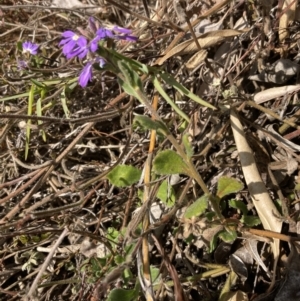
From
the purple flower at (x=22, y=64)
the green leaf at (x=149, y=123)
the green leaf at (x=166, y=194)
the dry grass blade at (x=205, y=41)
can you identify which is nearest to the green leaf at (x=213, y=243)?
the green leaf at (x=166, y=194)

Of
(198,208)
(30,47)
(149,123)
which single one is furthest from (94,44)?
(30,47)

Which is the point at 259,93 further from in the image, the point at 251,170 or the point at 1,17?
the point at 1,17

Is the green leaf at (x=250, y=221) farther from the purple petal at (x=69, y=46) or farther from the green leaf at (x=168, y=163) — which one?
the purple petal at (x=69, y=46)

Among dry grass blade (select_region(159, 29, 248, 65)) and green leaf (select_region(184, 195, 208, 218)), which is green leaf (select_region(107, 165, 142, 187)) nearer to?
green leaf (select_region(184, 195, 208, 218))

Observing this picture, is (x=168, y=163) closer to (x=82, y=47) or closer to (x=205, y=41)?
(x=82, y=47)

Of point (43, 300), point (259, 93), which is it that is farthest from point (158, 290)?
point (259, 93)

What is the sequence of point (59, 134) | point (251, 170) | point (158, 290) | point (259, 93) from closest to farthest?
point (158, 290) → point (251, 170) → point (259, 93) → point (59, 134)
